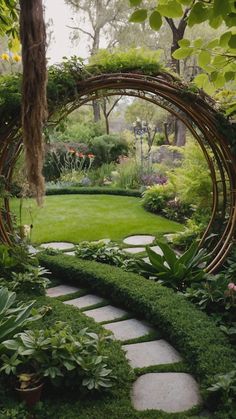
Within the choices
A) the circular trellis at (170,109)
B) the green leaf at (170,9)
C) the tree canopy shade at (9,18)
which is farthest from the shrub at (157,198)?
the green leaf at (170,9)

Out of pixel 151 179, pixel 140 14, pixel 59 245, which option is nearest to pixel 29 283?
pixel 59 245

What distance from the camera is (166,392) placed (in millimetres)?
2133

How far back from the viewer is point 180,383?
2221 millimetres

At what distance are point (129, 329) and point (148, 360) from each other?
437 mm

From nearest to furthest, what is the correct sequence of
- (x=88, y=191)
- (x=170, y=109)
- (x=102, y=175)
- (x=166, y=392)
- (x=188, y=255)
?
(x=166, y=392)
(x=188, y=255)
(x=170, y=109)
(x=88, y=191)
(x=102, y=175)

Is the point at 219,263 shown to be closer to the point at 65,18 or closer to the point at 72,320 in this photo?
the point at 72,320

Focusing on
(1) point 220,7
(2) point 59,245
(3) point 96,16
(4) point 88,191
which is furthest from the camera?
(3) point 96,16

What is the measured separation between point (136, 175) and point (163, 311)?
700cm

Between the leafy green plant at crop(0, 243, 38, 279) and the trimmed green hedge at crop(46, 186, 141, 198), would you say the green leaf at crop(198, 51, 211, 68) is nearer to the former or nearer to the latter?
the leafy green plant at crop(0, 243, 38, 279)

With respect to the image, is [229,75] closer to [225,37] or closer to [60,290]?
[225,37]

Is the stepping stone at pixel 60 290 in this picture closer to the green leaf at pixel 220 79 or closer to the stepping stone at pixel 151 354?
the stepping stone at pixel 151 354

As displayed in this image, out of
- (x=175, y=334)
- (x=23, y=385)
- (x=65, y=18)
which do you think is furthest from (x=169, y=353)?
(x=65, y=18)

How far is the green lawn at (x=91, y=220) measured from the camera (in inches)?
218

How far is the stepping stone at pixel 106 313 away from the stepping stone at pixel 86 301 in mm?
123
